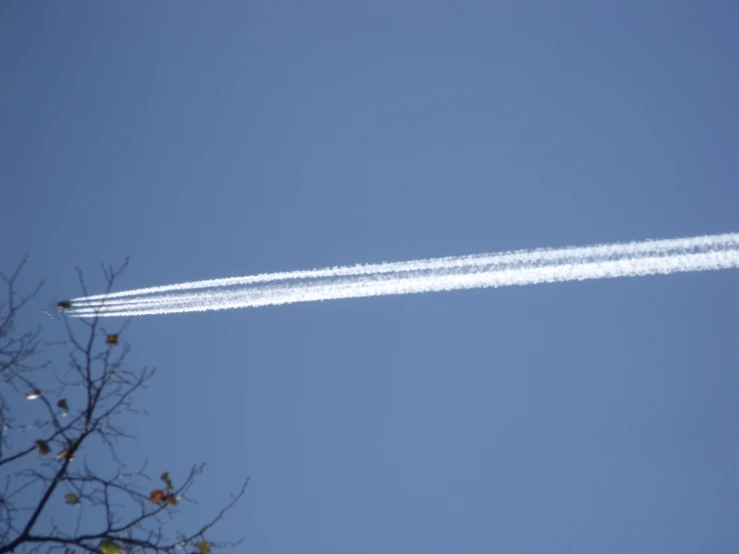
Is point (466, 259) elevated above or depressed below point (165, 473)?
above

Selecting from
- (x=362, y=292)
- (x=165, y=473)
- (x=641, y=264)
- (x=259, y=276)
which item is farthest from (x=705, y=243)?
(x=165, y=473)

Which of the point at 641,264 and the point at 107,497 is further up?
the point at 641,264

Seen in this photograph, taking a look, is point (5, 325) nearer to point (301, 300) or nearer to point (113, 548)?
point (113, 548)

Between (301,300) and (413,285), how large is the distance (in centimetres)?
324

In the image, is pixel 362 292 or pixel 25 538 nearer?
pixel 25 538

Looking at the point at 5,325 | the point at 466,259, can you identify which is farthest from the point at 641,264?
the point at 5,325

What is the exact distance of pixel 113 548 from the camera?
8242mm

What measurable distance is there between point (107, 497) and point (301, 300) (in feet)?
39.5

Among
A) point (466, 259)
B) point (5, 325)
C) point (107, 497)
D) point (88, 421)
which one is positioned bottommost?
point (107, 497)

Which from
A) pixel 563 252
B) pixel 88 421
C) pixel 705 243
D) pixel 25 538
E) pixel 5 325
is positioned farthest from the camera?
pixel 563 252

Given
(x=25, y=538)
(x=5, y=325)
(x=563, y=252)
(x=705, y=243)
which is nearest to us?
(x=25, y=538)

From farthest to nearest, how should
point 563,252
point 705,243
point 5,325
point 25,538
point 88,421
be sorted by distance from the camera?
point 563,252
point 705,243
point 5,325
point 88,421
point 25,538

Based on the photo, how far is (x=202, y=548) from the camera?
8875mm

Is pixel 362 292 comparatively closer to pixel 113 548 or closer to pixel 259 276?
pixel 259 276
